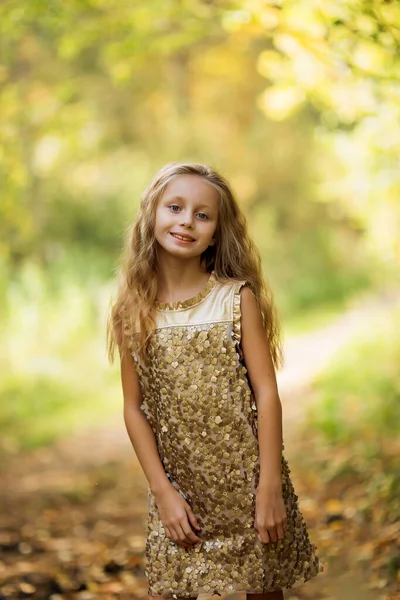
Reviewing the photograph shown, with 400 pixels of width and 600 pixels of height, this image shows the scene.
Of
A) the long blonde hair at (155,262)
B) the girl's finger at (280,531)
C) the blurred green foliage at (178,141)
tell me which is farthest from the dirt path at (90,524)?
the long blonde hair at (155,262)

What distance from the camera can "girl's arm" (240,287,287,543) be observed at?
8.04ft

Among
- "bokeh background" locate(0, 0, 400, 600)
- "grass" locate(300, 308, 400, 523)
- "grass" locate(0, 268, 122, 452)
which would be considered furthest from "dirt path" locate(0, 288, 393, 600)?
"grass" locate(0, 268, 122, 452)

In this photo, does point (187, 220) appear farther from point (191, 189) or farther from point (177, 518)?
point (177, 518)

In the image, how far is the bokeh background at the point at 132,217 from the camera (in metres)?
4.38

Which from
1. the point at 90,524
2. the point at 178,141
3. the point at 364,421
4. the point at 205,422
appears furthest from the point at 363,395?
the point at 178,141

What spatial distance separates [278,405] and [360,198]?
180 inches

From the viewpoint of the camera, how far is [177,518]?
249 centimetres

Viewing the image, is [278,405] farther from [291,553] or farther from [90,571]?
[90,571]

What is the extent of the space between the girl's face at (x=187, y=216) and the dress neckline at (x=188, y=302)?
0.33 feet

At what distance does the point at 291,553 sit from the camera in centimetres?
257

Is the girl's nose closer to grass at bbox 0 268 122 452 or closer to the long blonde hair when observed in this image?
the long blonde hair

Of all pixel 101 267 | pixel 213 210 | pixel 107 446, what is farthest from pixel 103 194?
pixel 213 210

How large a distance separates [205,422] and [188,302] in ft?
1.16

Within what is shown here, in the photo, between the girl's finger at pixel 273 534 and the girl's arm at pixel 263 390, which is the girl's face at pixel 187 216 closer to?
the girl's arm at pixel 263 390
